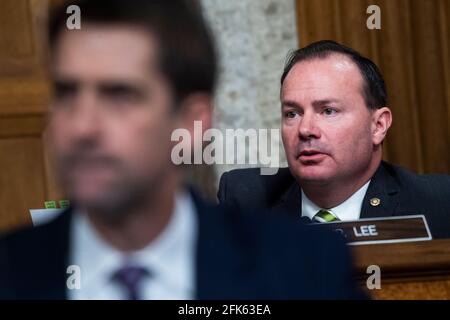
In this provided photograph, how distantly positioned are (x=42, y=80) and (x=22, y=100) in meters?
0.07

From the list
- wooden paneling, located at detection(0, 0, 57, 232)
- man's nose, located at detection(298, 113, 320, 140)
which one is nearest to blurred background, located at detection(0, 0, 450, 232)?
wooden paneling, located at detection(0, 0, 57, 232)

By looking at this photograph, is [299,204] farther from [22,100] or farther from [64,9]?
[64,9]

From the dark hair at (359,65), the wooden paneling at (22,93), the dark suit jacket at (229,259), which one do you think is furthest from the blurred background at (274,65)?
Answer: the dark suit jacket at (229,259)

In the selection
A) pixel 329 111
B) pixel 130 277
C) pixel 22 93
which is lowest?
pixel 130 277

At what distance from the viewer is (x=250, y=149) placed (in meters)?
2.78

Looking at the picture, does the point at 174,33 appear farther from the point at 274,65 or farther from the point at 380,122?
the point at 274,65

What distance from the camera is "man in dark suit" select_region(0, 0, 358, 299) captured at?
0.84m

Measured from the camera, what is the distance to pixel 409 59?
10.0 feet

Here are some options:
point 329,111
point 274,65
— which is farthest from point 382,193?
point 274,65

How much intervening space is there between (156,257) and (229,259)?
6 cm

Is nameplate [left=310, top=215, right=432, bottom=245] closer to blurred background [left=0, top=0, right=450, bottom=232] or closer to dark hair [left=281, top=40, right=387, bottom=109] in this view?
dark hair [left=281, top=40, right=387, bottom=109]

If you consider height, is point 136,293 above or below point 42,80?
below

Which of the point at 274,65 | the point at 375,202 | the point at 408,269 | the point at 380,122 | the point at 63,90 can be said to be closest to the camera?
the point at 63,90
